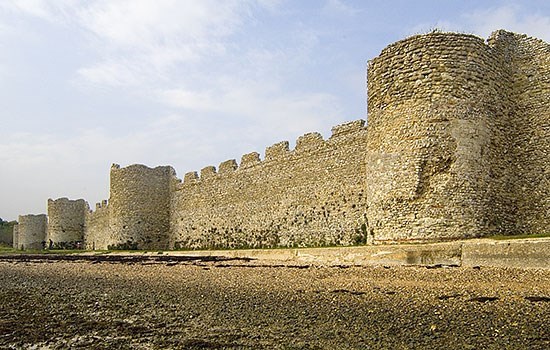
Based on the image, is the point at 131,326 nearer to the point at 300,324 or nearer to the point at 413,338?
the point at 300,324

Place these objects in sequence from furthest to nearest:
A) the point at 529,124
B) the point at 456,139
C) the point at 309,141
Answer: the point at 309,141 < the point at 529,124 < the point at 456,139

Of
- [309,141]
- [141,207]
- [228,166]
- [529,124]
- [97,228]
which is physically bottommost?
[97,228]

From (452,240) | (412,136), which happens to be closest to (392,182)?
(412,136)

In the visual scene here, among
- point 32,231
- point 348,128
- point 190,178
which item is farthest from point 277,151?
point 32,231

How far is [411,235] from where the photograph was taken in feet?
35.7

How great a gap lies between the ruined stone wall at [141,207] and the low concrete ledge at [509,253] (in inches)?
772

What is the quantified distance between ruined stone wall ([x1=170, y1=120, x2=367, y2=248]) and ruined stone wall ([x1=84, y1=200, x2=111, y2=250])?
937 centimetres

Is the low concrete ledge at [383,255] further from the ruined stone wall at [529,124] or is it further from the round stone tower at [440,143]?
the ruined stone wall at [529,124]

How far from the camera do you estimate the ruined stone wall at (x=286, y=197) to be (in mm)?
15225

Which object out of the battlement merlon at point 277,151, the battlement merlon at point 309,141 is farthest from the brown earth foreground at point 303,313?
the battlement merlon at point 277,151

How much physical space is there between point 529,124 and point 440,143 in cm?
256

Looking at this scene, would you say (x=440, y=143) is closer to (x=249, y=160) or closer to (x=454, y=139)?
(x=454, y=139)

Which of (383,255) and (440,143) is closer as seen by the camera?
(383,255)

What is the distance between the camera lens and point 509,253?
7953 millimetres
